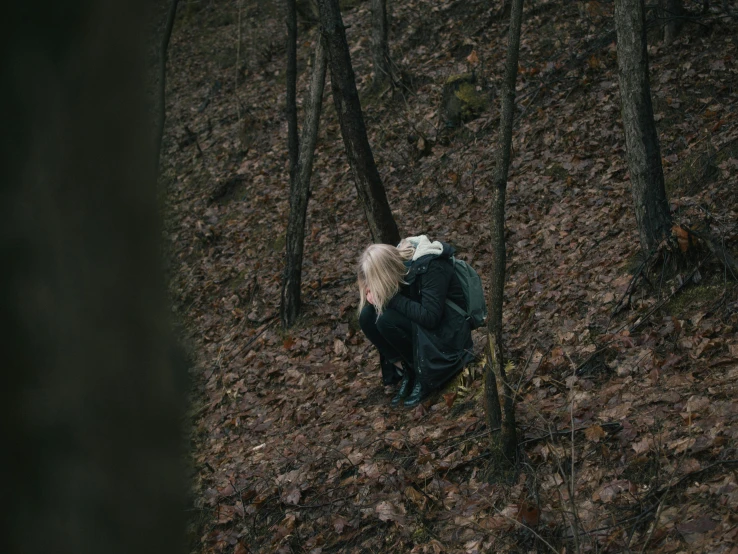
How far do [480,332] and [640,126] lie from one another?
7.32ft

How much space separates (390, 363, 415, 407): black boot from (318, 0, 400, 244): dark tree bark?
1.84 m

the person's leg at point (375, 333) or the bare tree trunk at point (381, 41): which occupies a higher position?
the bare tree trunk at point (381, 41)

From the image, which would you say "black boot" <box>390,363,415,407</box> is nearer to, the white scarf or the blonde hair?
the blonde hair

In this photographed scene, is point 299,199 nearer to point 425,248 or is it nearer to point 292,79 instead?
point 292,79

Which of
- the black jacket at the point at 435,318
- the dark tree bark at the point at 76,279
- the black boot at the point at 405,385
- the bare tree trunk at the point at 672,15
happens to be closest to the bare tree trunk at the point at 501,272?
the black jacket at the point at 435,318

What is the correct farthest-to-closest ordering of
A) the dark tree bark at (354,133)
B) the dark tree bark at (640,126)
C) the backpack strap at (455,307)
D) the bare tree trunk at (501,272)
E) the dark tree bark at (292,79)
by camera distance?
the dark tree bark at (292,79), the dark tree bark at (354,133), the backpack strap at (455,307), the dark tree bark at (640,126), the bare tree trunk at (501,272)

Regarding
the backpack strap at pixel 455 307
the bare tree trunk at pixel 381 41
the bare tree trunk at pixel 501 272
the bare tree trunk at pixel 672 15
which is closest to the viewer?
the bare tree trunk at pixel 501 272

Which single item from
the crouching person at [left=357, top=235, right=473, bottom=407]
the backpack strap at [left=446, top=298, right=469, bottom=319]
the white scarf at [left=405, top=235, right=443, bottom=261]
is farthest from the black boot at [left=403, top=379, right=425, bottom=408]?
the white scarf at [left=405, top=235, right=443, bottom=261]

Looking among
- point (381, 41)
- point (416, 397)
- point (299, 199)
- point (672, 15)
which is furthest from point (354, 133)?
point (381, 41)

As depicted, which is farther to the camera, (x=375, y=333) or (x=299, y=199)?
(x=299, y=199)

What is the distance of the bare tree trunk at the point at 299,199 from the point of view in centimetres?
721

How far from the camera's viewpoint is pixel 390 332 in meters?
5.14

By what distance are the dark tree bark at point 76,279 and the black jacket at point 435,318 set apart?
14.0 ft

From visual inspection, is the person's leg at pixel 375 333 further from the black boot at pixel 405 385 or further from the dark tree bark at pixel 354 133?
the dark tree bark at pixel 354 133
